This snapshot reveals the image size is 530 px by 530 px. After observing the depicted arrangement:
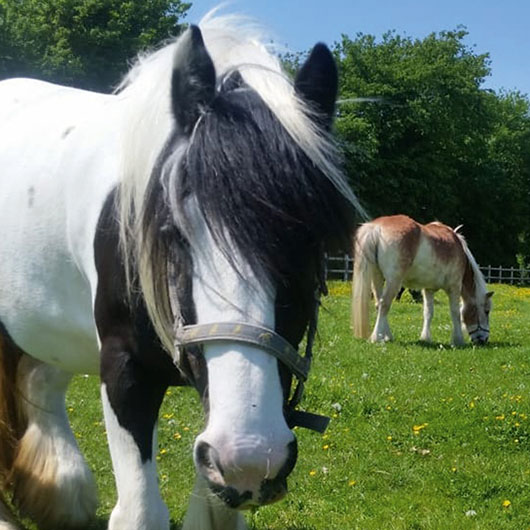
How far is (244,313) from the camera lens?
171cm

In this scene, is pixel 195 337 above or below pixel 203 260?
below

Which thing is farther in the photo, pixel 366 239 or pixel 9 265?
pixel 366 239

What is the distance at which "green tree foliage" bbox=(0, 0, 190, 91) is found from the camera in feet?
88.2

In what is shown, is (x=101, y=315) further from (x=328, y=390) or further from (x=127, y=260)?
(x=328, y=390)

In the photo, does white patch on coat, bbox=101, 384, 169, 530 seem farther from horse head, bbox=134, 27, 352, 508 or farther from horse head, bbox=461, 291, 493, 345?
horse head, bbox=461, 291, 493, 345

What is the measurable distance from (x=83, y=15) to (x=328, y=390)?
2657 cm

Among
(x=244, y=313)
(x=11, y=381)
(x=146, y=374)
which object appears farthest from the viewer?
(x=11, y=381)

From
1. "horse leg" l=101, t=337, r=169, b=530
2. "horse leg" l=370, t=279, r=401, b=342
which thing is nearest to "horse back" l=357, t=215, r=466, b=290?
"horse leg" l=370, t=279, r=401, b=342

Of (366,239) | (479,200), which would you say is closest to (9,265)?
(366,239)

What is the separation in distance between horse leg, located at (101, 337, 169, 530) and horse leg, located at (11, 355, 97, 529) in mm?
1150

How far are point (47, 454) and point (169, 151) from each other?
6.57 feet

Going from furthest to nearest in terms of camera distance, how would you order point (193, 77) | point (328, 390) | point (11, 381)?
1. point (328, 390)
2. point (11, 381)
3. point (193, 77)

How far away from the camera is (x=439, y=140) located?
40125 millimetres

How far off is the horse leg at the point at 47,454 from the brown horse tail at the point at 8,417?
0.04 metres
